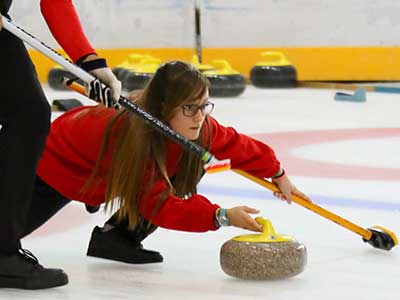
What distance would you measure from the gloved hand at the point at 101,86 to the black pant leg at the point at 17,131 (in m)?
0.10

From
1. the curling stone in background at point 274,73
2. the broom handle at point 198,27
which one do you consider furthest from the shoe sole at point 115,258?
the broom handle at point 198,27

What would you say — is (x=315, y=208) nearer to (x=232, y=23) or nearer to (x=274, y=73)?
(x=274, y=73)

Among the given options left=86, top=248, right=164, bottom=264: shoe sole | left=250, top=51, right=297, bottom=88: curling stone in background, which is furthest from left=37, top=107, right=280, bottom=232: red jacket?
left=250, top=51, right=297, bottom=88: curling stone in background

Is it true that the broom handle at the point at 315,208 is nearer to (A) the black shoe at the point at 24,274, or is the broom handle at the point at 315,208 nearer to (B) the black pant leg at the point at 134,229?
(B) the black pant leg at the point at 134,229

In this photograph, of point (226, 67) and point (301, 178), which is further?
point (226, 67)

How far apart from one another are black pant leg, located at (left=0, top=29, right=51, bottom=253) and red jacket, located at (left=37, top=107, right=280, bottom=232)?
0.18m

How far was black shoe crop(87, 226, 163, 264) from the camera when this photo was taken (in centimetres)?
223

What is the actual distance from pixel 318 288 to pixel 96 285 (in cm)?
43

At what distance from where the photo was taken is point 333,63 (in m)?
6.99

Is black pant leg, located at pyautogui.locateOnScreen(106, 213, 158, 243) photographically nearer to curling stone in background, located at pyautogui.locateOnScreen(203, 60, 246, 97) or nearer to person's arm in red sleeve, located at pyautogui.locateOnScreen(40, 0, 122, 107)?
person's arm in red sleeve, located at pyautogui.locateOnScreen(40, 0, 122, 107)

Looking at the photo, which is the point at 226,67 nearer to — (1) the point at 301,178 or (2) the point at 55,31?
(1) the point at 301,178

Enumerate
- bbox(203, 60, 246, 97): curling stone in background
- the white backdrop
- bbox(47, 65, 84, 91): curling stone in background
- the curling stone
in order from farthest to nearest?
1. the white backdrop
2. bbox(47, 65, 84, 91): curling stone in background
3. bbox(203, 60, 246, 97): curling stone in background
4. the curling stone

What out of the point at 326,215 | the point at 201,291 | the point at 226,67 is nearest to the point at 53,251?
the point at 201,291

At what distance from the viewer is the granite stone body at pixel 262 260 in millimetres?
2020
